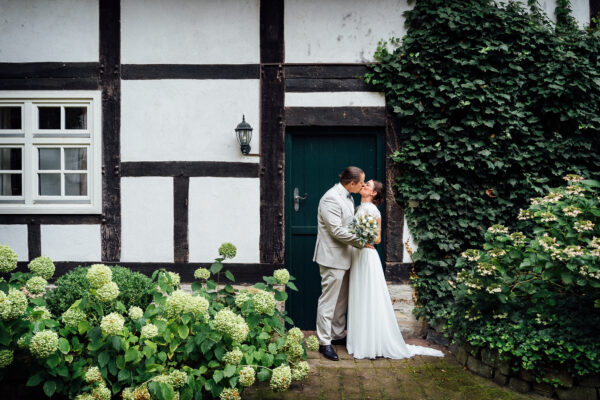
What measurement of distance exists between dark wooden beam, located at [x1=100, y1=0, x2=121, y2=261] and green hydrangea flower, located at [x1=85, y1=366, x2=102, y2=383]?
2.62 meters

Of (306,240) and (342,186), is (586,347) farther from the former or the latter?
(306,240)

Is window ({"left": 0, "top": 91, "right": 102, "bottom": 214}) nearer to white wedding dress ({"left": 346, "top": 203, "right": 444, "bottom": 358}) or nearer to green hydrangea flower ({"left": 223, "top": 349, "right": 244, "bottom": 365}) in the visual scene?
green hydrangea flower ({"left": 223, "top": 349, "right": 244, "bottom": 365})

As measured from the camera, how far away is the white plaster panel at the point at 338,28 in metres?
5.13

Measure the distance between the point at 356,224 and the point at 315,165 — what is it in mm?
1233

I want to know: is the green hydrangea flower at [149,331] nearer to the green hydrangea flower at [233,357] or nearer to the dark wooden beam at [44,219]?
the green hydrangea flower at [233,357]

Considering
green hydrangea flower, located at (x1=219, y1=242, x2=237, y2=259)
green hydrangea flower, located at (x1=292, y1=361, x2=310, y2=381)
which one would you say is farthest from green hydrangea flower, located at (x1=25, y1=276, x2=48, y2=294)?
green hydrangea flower, located at (x1=292, y1=361, x2=310, y2=381)

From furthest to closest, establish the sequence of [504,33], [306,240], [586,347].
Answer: [306,240] < [504,33] < [586,347]

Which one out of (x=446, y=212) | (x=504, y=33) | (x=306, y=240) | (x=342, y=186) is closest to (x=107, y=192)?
(x=306, y=240)

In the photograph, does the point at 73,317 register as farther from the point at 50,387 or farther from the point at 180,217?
the point at 180,217

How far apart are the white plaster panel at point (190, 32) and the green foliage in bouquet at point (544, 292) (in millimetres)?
3475

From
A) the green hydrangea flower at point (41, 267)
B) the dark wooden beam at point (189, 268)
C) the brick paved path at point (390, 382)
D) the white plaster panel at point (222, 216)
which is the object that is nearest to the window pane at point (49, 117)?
the dark wooden beam at point (189, 268)

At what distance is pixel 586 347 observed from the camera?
338cm

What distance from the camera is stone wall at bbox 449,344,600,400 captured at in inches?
135

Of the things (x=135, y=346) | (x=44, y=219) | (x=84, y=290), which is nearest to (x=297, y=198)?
(x=84, y=290)
